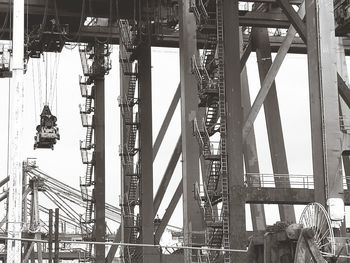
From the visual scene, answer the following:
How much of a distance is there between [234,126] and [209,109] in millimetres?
4886

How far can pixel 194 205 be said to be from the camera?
4375cm

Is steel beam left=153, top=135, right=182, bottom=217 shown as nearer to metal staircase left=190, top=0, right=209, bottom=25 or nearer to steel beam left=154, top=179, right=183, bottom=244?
steel beam left=154, top=179, right=183, bottom=244

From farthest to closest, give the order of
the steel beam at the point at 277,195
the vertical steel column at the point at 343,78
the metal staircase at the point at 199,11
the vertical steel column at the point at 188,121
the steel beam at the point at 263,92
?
the vertical steel column at the point at 343,78 < the vertical steel column at the point at 188,121 < the steel beam at the point at 263,92 < the metal staircase at the point at 199,11 < the steel beam at the point at 277,195

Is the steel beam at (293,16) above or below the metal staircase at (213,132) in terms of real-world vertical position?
above

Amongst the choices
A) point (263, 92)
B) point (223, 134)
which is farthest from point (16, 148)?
point (263, 92)

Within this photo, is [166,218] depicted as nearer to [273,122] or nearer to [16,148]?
[273,122]

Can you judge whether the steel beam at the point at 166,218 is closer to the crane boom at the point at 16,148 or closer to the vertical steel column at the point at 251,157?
the vertical steel column at the point at 251,157

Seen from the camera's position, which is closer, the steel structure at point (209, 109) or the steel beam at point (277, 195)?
the steel structure at point (209, 109)

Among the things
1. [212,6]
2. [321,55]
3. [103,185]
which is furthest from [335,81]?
[103,185]

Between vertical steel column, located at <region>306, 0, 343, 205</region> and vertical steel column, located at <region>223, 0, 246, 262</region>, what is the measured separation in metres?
10.0

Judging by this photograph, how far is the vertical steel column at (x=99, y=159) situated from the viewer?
6125 centimetres

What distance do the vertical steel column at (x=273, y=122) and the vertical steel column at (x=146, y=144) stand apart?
7.23 meters

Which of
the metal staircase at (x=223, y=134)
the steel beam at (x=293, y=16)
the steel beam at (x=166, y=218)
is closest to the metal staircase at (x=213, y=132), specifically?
the metal staircase at (x=223, y=134)

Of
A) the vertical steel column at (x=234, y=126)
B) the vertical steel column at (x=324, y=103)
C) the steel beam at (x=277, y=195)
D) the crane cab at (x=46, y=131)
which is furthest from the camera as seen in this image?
the crane cab at (x=46, y=131)
